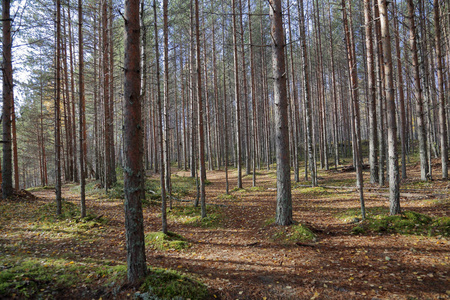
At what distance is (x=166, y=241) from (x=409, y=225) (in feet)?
19.3

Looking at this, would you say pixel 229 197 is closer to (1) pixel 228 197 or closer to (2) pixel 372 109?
(1) pixel 228 197

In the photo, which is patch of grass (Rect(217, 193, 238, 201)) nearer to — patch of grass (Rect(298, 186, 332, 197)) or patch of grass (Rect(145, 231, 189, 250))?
patch of grass (Rect(298, 186, 332, 197))

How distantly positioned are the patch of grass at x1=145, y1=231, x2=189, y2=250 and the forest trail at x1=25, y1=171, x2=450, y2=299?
0.19 metres

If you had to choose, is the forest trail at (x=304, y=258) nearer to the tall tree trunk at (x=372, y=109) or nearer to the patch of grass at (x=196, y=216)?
the patch of grass at (x=196, y=216)

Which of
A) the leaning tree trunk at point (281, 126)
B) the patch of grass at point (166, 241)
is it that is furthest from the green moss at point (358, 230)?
the patch of grass at point (166, 241)

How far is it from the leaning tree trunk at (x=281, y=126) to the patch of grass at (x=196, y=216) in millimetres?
2401

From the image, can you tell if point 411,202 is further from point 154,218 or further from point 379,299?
point 154,218

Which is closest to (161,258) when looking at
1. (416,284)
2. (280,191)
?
(280,191)

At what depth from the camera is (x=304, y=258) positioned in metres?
4.68

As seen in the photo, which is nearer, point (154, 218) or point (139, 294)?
point (139, 294)

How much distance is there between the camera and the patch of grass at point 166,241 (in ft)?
19.0

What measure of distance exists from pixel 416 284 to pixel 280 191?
3223mm

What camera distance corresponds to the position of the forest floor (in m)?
3.53

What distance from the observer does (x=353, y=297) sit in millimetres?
3299
